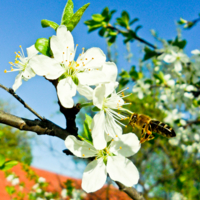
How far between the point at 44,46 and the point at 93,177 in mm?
440

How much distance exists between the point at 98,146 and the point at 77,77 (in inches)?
8.9

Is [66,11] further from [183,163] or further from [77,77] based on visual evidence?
[183,163]

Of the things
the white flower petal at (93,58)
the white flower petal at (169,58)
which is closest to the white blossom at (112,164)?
the white flower petal at (93,58)

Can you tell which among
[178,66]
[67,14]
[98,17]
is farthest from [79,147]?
[178,66]

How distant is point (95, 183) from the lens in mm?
642

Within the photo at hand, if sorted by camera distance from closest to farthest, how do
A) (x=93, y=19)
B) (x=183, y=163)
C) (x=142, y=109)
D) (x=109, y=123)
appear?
(x=109, y=123) < (x=93, y=19) < (x=183, y=163) < (x=142, y=109)

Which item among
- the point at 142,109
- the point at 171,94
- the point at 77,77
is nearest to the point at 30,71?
the point at 77,77

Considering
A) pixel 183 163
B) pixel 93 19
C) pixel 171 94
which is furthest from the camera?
pixel 183 163

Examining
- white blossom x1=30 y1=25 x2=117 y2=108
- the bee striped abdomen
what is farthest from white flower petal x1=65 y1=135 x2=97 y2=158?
the bee striped abdomen

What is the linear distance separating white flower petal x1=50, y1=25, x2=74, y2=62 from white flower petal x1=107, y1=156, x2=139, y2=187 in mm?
375

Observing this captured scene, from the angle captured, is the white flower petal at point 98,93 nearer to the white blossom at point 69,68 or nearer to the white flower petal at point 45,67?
the white blossom at point 69,68

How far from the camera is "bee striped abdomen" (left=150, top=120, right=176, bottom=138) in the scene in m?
0.67

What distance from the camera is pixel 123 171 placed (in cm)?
65

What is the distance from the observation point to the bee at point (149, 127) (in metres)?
0.68
